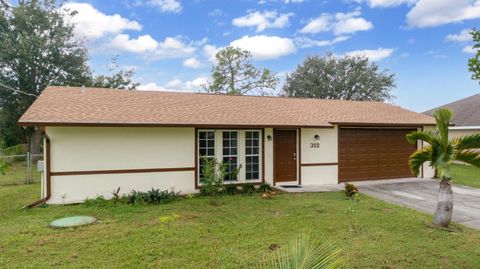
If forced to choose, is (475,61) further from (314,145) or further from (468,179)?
(468,179)

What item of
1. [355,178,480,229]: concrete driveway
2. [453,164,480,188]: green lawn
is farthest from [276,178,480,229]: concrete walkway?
[453,164,480,188]: green lawn

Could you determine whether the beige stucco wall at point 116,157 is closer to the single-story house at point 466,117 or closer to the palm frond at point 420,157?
the palm frond at point 420,157

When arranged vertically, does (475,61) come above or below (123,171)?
above

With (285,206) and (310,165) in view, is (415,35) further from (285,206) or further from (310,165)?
(285,206)

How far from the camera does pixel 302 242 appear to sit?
175cm

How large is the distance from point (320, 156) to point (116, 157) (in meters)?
7.05

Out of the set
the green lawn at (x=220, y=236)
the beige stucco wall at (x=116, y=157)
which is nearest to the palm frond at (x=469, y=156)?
the green lawn at (x=220, y=236)

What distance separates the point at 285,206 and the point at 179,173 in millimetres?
3472

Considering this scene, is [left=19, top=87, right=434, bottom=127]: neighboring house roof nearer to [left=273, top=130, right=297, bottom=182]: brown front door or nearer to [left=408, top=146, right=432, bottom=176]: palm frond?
[left=273, top=130, right=297, bottom=182]: brown front door

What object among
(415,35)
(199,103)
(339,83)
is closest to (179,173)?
(199,103)

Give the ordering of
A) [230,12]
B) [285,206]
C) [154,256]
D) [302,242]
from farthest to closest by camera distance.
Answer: [230,12] → [285,206] → [154,256] → [302,242]

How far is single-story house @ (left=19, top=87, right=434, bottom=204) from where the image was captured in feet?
28.0

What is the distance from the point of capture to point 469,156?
6414 mm

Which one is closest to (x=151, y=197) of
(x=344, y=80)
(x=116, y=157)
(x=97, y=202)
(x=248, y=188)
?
(x=97, y=202)
